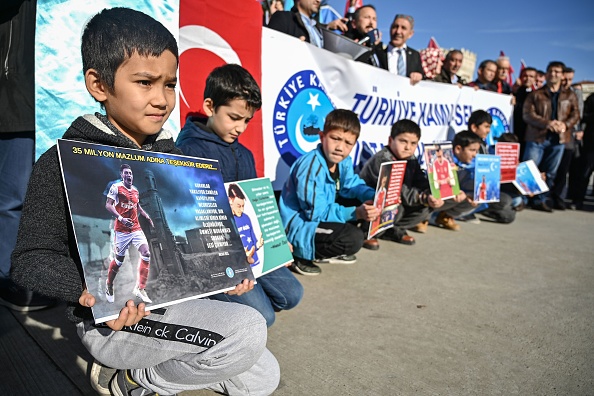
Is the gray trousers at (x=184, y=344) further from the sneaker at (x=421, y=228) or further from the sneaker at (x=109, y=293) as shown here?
the sneaker at (x=421, y=228)

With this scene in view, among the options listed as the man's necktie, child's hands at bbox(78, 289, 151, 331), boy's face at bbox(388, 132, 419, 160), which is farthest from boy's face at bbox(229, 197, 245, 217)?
the man's necktie

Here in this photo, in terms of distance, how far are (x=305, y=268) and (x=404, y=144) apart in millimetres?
1456

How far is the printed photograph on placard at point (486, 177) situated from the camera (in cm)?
409

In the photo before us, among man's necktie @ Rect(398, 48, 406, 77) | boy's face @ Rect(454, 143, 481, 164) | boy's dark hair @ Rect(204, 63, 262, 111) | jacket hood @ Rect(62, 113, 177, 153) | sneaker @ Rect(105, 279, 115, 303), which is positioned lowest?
sneaker @ Rect(105, 279, 115, 303)

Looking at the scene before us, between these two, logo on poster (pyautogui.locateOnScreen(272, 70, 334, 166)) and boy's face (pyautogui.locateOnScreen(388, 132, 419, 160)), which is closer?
logo on poster (pyautogui.locateOnScreen(272, 70, 334, 166))

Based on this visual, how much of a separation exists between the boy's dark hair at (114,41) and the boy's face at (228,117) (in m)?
1.00

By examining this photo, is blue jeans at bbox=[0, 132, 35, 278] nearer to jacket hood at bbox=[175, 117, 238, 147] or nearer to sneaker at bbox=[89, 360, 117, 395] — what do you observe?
jacket hood at bbox=[175, 117, 238, 147]

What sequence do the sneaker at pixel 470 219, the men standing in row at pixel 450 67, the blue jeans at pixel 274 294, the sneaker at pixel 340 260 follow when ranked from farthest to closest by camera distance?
the men standing in row at pixel 450 67, the sneaker at pixel 470 219, the sneaker at pixel 340 260, the blue jeans at pixel 274 294

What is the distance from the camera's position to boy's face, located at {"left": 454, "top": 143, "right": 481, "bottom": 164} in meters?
4.30

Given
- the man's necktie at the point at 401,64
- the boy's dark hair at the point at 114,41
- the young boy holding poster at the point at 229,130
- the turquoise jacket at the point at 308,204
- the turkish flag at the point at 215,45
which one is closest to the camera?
the boy's dark hair at the point at 114,41

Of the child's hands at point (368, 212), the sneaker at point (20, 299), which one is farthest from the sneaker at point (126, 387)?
the child's hands at point (368, 212)

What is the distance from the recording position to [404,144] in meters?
3.68

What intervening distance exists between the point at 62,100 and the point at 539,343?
2588mm

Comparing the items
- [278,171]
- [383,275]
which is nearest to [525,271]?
[383,275]
